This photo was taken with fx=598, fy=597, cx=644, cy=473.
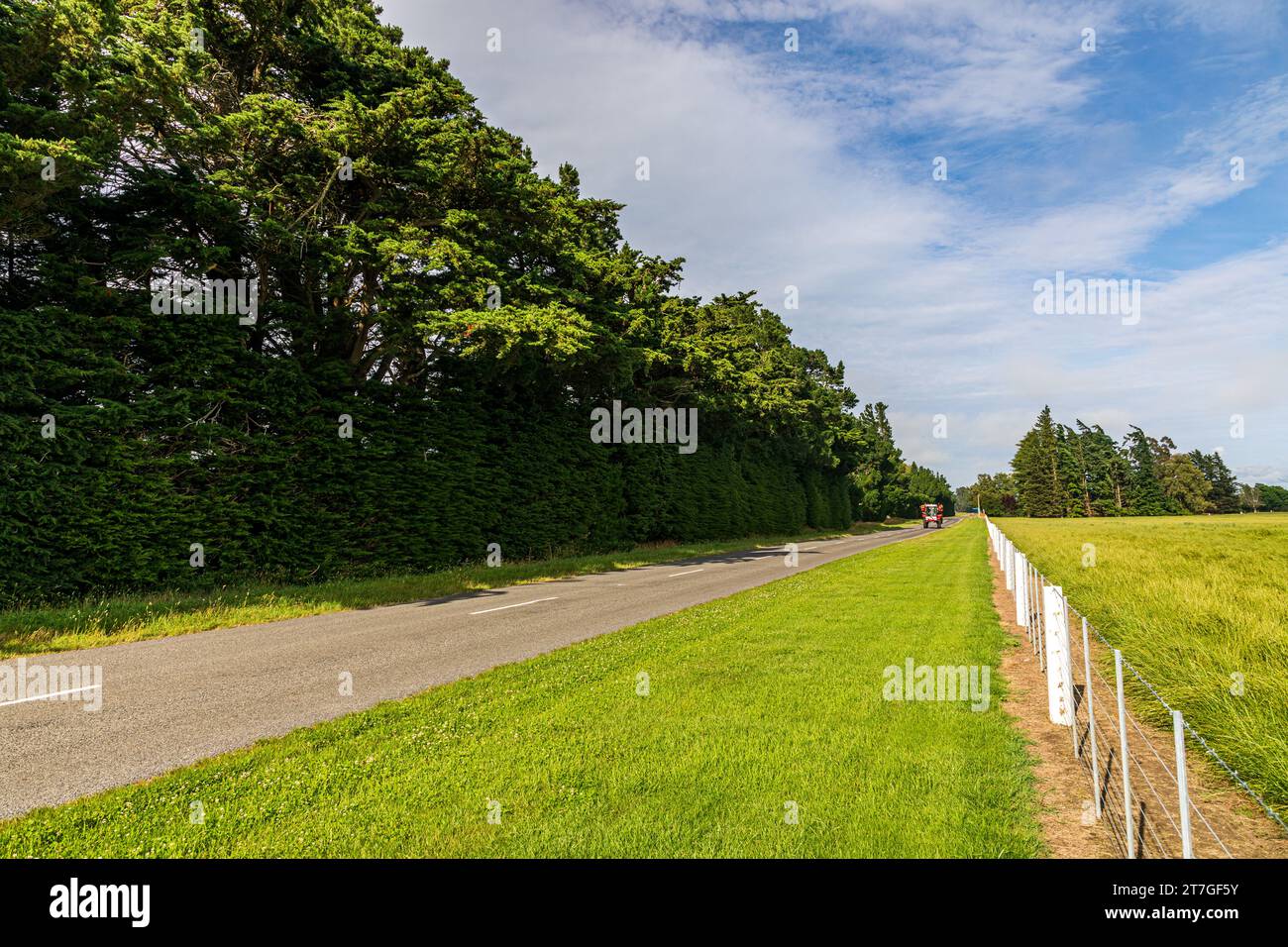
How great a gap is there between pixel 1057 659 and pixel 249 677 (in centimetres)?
886

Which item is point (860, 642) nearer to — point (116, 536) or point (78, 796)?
point (78, 796)

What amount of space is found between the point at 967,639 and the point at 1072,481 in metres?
131

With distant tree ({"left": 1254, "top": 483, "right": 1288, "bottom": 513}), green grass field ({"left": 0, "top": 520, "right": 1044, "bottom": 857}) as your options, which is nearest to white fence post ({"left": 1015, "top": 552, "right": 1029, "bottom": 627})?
green grass field ({"left": 0, "top": 520, "right": 1044, "bottom": 857})

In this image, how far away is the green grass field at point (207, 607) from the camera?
29.7 feet

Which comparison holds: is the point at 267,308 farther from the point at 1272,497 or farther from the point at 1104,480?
the point at 1272,497

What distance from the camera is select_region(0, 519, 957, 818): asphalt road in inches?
192

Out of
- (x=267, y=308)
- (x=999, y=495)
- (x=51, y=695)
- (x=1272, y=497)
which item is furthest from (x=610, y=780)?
(x=1272, y=497)

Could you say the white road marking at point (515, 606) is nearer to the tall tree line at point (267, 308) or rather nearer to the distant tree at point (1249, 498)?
the tall tree line at point (267, 308)

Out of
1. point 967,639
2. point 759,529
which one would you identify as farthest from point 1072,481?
point 967,639

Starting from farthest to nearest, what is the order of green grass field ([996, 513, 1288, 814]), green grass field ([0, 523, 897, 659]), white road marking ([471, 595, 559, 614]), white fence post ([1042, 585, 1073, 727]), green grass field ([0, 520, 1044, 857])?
white road marking ([471, 595, 559, 614]) → green grass field ([0, 523, 897, 659]) → white fence post ([1042, 585, 1073, 727]) → green grass field ([996, 513, 1288, 814]) → green grass field ([0, 520, 1044, 857])

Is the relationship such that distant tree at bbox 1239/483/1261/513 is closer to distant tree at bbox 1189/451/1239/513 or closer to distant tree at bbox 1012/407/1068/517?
distant tree at bbox 1189/451/1239/513

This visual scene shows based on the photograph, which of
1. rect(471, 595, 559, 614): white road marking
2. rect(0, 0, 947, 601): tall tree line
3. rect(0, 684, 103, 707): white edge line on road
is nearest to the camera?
rect(0, 684, 103, 707): white edge line on road

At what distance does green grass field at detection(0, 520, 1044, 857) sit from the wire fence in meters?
0.51

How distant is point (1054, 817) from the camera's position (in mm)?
3895
